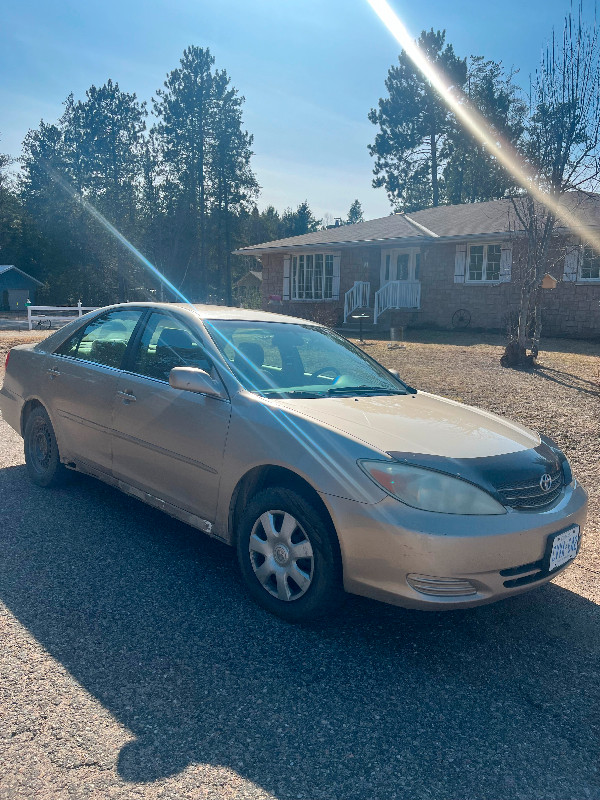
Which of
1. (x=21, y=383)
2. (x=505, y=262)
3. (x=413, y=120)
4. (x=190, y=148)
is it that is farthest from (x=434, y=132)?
(x=21, y=383)

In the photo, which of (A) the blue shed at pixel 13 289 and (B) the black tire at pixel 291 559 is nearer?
(B) the black tire at pixel 291 559

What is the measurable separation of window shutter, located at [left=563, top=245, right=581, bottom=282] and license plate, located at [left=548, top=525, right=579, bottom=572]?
55.6 feet

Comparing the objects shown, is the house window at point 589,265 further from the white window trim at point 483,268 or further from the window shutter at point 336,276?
the window shutter at point 336,276

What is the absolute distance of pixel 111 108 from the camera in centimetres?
5872

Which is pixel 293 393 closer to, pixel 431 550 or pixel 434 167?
pixel 431 550

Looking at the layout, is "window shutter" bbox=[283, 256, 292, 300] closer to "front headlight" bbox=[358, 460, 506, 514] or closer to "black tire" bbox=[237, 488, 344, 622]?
"black tire" bbox=[237, 488, 344, 622]

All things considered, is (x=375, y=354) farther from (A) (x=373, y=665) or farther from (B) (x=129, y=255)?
(B) (x=129, y=255)

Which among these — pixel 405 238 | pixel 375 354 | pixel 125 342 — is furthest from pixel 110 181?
pixel 125 342

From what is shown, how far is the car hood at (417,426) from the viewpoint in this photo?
3258 mm

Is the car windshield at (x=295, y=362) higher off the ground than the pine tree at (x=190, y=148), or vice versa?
the pine tree at (x=190, y=148)

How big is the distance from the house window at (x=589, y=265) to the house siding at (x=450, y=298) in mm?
366

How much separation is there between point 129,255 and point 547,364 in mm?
45051

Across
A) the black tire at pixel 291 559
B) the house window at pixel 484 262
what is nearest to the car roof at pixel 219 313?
the black tire at pixel 291 559

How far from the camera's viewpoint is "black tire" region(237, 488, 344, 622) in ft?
10.5
